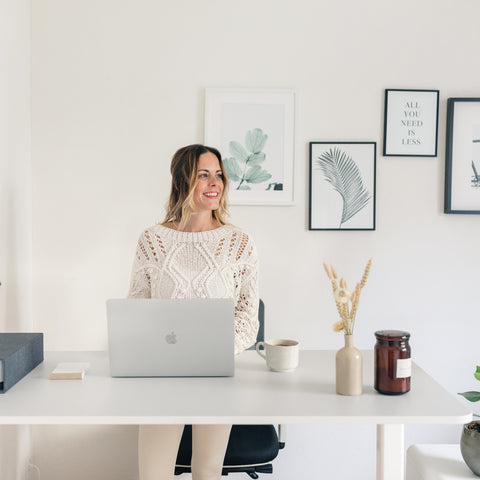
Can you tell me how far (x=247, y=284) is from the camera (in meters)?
1.86

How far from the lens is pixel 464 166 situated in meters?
2.57

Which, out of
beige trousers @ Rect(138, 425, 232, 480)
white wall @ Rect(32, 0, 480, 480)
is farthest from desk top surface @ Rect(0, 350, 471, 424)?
white wall @ Rect(32, 0, 480, 480)

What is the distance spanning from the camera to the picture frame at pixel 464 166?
101 inches

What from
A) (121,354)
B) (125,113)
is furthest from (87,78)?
(121,354)

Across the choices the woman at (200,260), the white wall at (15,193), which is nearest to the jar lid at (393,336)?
the woman at (200,260)

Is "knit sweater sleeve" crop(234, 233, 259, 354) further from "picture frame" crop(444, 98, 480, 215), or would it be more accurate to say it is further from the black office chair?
"picture frame" crop(444, 98, 480, 215)

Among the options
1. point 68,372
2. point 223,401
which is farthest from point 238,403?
point 68,372

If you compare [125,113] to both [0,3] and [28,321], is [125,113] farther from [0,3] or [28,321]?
[28,321]

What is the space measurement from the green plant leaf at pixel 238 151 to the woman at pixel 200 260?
50 cm

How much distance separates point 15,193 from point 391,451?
1.80 m

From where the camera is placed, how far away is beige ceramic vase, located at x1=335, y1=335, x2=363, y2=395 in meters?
1.31

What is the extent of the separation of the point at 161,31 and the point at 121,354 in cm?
165

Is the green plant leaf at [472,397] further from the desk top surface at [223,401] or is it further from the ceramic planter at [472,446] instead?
the desk top surface at [223,401]

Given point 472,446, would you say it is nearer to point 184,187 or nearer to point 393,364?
point 393,364
